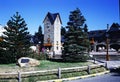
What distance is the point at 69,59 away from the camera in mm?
30125

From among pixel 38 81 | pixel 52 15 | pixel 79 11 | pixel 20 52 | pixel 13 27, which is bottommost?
pixel 38 81

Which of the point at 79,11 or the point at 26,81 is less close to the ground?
the point at 79,11

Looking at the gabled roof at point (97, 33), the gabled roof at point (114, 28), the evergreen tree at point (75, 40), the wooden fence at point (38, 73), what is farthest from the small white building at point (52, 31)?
the wooden fence at point (38, 73)

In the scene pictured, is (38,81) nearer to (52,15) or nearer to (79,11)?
(79,11)

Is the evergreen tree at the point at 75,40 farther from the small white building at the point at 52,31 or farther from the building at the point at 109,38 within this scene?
the small white building at the point at 52,31

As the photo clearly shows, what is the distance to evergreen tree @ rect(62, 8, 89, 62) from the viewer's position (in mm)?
30219

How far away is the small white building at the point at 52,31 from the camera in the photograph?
70438 mm

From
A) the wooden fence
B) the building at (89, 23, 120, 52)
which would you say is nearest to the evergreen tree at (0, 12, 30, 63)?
the wooden fence

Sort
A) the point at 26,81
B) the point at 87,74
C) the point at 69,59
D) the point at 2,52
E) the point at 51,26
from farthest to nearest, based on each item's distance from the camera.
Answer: the point at 51,26, the point at 69,59, the point at 2,52, the point at 87,74, the point at 26,81

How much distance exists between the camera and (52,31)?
70.7 meters

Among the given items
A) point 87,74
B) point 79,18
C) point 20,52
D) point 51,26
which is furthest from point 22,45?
point 51,26

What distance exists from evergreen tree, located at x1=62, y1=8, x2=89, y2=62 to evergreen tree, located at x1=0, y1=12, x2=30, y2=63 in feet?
16.7

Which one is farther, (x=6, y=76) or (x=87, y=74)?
(x=87, y=74)

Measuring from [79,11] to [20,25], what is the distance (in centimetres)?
773
